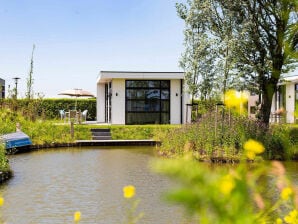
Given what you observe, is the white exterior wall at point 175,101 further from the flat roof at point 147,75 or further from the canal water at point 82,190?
the canal water at point 82,190

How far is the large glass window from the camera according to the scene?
25.9 metres

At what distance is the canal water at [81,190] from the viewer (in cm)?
614

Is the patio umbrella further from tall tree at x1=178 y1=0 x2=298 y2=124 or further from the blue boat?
tall tree at x1=178 y1=0 x2=298 y2=124

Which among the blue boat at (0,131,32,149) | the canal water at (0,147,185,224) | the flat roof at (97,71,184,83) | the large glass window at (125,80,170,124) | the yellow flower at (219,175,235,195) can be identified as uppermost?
the flat roof at (97,71,184,83)

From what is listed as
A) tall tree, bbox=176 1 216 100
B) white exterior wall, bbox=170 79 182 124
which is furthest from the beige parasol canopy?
tall tree, bbox=176 1 216 100

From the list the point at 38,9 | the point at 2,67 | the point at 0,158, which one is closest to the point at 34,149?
the point at 0,158

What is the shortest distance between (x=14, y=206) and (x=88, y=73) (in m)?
25.1

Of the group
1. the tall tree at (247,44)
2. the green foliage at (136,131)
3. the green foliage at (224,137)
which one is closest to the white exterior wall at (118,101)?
the green foliage at (136,131)

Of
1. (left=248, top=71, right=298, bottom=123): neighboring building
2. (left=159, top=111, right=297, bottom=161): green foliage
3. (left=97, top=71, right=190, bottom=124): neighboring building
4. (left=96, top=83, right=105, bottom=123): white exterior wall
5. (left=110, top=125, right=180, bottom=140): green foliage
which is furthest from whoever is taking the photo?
(left=96, top=83, right=105, bottom=123): white exterior wall

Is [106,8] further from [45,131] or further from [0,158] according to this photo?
[0,158]

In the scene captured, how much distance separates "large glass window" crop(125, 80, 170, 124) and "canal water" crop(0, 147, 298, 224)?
1242cm

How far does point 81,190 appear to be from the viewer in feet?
26.5

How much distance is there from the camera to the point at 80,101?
3275 cm

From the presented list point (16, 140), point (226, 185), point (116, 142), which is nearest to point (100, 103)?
point (116, 142)
